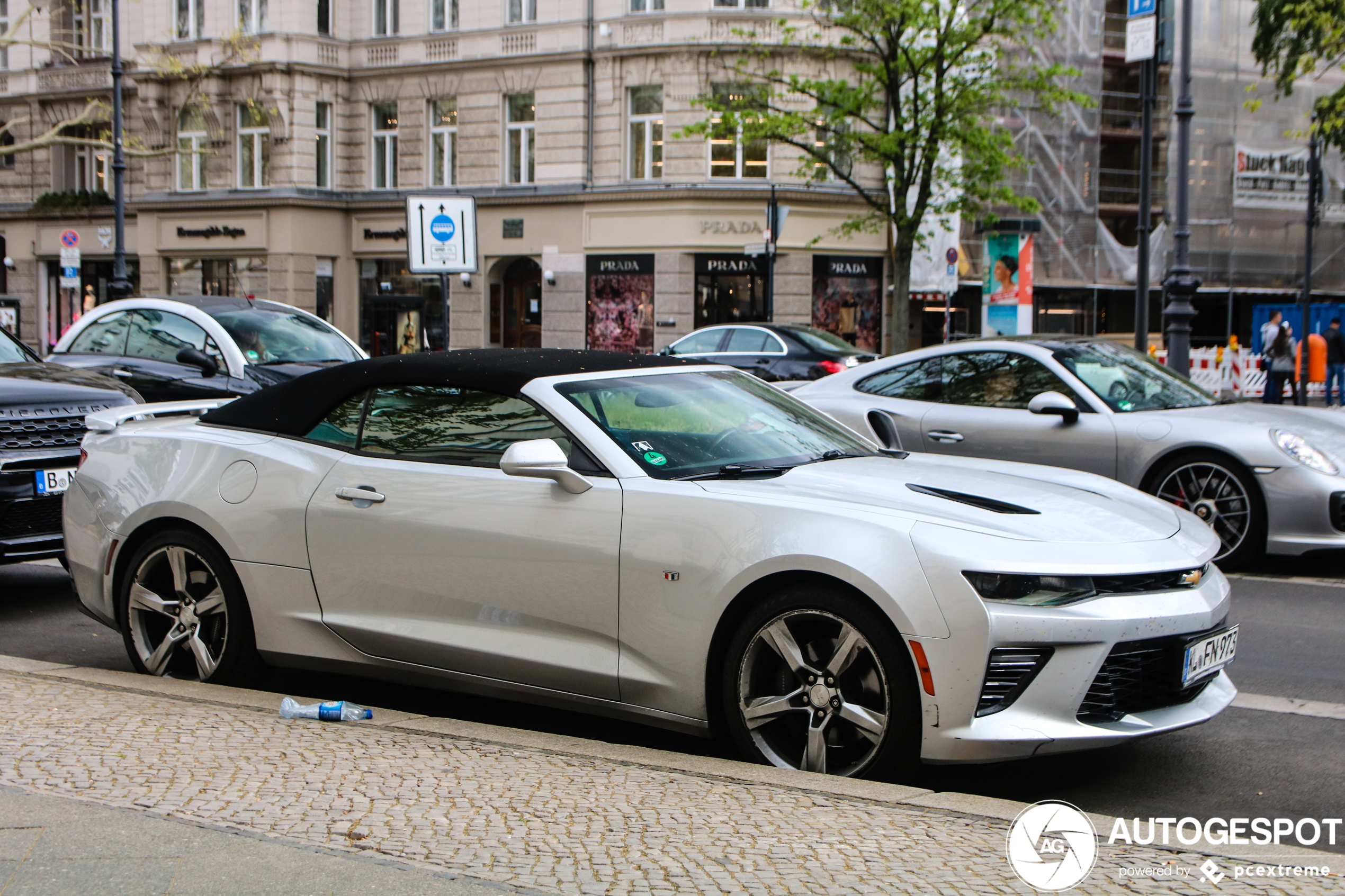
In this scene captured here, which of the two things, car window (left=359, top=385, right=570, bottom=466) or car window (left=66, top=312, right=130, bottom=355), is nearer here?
car window (left=359, top=385, right=570, bottom=466)

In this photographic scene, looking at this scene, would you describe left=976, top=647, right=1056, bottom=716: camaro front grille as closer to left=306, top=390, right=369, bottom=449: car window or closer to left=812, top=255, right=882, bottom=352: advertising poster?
left=306, top=390, right=369, bottom=449: car window

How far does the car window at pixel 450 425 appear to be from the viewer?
15.6 feet

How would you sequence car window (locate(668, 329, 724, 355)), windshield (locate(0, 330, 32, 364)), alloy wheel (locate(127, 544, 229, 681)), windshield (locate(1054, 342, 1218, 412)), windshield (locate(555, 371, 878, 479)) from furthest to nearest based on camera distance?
car window (locate(668, 329, 724, 355)) → windshield (locate(1054, 342, 1218, 412)) → windshield (locate(0, 330, 32, 364)) → alloy wheel (locate(127, 544, 229, 681)) → windshield (locate(555, 371, 878, 479))

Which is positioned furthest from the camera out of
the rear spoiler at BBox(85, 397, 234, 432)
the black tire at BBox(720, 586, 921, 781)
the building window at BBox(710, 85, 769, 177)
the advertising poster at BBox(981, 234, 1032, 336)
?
the advertising poster at BBox(981, 234, 1032, 336)

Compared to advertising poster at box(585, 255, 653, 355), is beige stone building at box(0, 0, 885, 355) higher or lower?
higher

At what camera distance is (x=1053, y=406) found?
8.41 m

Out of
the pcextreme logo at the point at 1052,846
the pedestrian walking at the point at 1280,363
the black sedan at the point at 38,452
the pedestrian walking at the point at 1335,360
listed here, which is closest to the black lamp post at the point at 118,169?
the black sedan at the point at 38,452

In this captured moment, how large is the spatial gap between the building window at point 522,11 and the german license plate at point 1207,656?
3231 centimetres

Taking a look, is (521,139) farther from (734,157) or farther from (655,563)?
(655,563)

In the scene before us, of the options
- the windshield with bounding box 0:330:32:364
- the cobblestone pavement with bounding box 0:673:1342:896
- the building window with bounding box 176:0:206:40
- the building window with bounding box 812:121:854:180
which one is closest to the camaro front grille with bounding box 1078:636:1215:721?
the cobblestone pavement with bounding box 0:673:1342:896

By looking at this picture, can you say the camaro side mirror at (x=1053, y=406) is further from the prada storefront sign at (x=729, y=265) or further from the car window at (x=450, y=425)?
the prada storefront sign at (x=729, y=265)

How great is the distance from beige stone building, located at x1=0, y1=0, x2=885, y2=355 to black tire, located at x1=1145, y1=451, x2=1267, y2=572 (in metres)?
22.3

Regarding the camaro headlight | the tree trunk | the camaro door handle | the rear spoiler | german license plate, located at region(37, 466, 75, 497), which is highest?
the tree trunk

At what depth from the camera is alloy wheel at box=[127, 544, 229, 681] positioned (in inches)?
208
